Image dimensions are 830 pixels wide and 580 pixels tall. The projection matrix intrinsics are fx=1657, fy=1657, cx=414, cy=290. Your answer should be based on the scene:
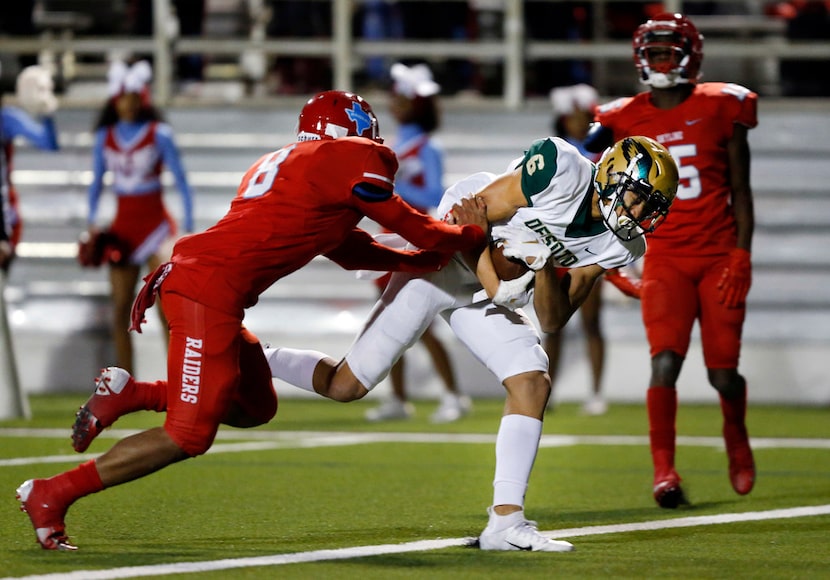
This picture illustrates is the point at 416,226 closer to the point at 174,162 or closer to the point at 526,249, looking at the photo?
the point at 526,249

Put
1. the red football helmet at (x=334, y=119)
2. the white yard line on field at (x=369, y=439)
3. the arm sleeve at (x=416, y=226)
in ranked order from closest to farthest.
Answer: the arm sleeve at (x=416, y=226) < the red football helmet at (x=334, y=119) < the white yard line on field at (x=369, y=439)

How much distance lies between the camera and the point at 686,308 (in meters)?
7.04

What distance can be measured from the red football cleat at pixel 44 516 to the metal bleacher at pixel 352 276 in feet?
24.4

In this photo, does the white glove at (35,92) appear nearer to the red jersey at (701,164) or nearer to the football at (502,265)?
the red jersey at (701,164)

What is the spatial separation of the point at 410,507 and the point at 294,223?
1.72 metres

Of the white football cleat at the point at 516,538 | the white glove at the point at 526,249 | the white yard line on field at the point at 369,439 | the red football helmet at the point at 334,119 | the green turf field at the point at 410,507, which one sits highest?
the red football helmet at the point at 334,119

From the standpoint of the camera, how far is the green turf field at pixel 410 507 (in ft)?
16.9

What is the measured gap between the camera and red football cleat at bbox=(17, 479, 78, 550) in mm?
5262

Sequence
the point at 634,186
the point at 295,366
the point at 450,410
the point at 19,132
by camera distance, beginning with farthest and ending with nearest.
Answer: the point at 19,132
the point at 450,410
the point at 295,366
the point at 634,186

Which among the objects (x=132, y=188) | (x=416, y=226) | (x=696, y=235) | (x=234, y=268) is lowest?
(x=132, y=188)

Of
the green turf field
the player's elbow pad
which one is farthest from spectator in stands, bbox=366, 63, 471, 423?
the player's elbow pad

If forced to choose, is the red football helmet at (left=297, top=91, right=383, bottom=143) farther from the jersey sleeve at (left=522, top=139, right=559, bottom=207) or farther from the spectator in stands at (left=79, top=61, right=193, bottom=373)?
the spectator in stands at (left=79, top=61, right=193, bottom=373)

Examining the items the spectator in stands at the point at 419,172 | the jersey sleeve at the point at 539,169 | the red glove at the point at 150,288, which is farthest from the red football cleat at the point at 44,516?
the spectator in stands at the point at 419,172

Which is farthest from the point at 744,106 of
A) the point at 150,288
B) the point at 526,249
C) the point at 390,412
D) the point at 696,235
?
the point at 390,412
